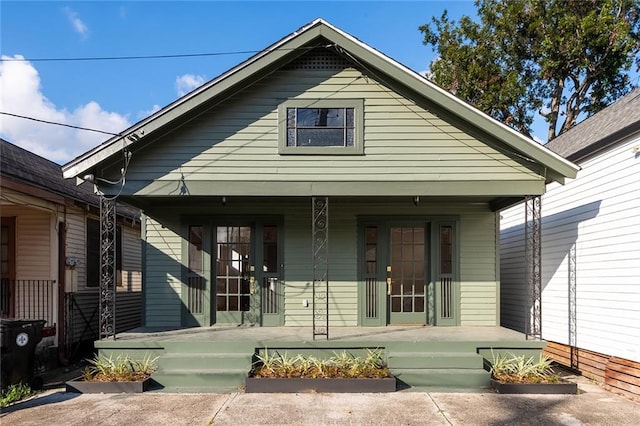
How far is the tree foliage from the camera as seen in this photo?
594 inches

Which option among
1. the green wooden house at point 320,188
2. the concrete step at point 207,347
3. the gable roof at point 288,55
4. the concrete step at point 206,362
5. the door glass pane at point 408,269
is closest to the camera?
the concrete step at point 206,362

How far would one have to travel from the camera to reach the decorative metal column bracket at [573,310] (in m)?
7.40

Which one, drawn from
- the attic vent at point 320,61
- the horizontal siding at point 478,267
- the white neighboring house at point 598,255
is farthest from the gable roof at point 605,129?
the attic vent at point 320,61

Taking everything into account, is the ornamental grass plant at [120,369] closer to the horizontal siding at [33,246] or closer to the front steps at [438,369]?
the horizontal siding at [33,246]

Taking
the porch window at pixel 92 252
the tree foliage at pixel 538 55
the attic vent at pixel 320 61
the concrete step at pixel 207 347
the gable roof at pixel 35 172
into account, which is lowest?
the concrete step at pixel 207 347

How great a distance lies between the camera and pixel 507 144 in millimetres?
7059

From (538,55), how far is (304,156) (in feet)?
46.9

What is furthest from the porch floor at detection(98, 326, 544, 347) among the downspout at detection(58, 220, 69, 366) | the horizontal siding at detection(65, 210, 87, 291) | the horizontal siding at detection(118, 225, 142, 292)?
the horizontal siding at detection(118, 225, 142, 292)

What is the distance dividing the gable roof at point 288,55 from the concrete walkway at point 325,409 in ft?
11.2

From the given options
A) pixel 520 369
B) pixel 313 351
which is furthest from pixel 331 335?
pixel 520 369

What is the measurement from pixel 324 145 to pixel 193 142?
2213 millimetres

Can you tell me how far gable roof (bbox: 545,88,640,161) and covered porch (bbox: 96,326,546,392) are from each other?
330 cm

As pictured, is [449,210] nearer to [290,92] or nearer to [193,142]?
[290,92]

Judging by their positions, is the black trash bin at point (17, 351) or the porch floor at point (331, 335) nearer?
the black trash bin at point (17, 351)
